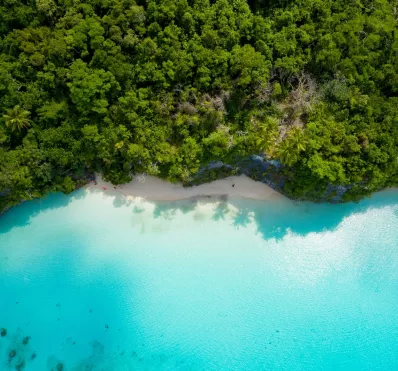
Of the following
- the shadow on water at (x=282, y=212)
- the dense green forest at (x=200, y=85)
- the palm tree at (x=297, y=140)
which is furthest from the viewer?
the shadow on water at (x=282, y=212)

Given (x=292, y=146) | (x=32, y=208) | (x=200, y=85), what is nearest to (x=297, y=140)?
(x=292, y=146)

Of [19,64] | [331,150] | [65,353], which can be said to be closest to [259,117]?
[331,150]

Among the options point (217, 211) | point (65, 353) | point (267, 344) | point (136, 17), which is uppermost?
point (136, 17)

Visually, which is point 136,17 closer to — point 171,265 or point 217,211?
point 217,211

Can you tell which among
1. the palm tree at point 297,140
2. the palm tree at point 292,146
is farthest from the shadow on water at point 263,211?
the palm tree at point 297,140

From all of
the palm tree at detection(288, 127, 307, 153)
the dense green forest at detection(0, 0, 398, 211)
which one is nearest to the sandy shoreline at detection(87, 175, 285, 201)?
the dense green forest at detection(0, 0, 398, 211)

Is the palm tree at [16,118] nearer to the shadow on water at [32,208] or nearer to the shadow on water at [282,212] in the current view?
the shadow on water at [32,208]

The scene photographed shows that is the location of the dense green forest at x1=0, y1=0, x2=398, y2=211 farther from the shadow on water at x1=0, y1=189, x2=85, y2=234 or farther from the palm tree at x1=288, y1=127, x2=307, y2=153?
the shadow on water at x1=0, y1=189, x2=85, y2=234
